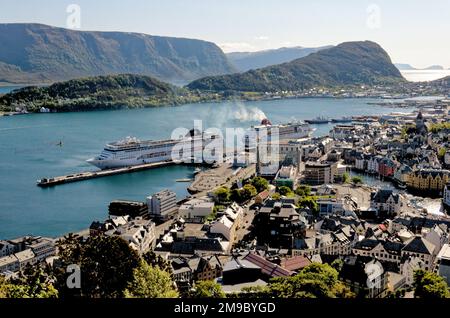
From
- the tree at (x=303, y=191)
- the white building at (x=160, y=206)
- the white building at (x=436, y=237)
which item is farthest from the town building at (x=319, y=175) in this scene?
the white building at (x=436, y=237)

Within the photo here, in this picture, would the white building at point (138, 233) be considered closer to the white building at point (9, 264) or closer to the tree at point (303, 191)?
the white building at point (9, 264)

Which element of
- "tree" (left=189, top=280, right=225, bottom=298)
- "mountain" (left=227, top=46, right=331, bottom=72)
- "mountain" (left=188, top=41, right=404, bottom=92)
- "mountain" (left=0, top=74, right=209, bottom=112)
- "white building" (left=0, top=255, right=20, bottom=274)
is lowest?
"white building" (left=0, top=255, right=20, bottom=274)

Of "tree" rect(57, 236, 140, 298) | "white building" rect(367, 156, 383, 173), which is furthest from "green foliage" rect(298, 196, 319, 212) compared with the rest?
"tree" rect(57, 236, 140, 298)

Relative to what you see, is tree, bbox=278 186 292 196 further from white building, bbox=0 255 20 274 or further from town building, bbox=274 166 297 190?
white building, bbox=0 255 20 274

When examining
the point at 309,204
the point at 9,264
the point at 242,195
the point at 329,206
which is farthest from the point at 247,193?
the point at 9,264
